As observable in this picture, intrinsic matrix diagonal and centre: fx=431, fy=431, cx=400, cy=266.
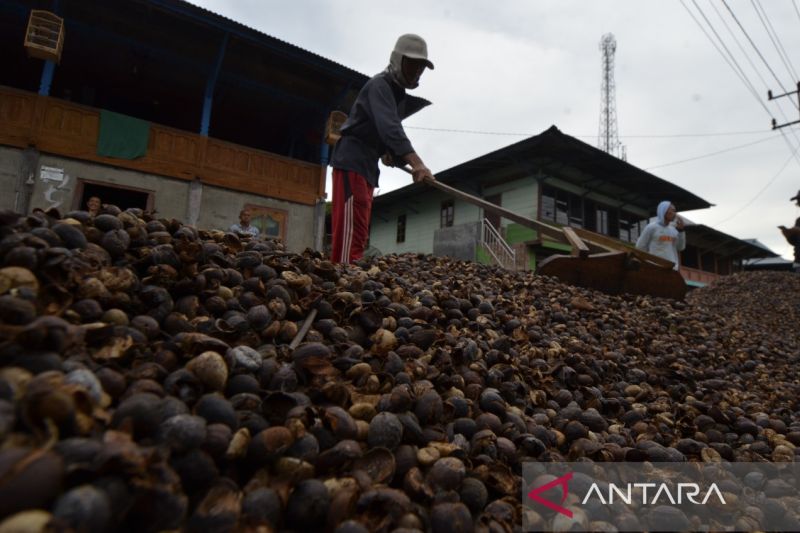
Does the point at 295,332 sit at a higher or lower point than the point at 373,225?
lower

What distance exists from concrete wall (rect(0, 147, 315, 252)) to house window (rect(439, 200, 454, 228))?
923 cm

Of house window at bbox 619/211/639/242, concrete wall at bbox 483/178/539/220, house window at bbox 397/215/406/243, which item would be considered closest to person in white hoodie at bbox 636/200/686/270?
concrete wall at bbox 483/178/539/220

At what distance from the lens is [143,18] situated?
34.0 feet

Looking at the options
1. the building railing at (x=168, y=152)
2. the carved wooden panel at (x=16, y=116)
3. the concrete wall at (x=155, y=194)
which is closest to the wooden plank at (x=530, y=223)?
the concrete wall at (x=155, y=194)

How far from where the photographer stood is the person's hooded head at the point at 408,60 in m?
4.62

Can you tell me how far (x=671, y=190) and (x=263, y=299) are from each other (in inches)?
914

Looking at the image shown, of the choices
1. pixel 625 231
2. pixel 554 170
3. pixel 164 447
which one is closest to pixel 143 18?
pixel 164 447

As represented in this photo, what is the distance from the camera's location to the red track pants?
4.61 meters

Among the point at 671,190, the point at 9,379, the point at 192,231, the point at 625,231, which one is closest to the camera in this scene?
the point at 9,379

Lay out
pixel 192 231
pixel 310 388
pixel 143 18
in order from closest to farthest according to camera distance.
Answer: pixel 310 388, pixel 192 231, pixel 143 18

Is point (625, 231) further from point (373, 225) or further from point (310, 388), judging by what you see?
point (310, 388)

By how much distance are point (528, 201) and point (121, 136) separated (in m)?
14.1

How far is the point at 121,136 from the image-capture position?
10352 millimetres

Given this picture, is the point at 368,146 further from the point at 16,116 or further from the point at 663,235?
the point at 16,116
